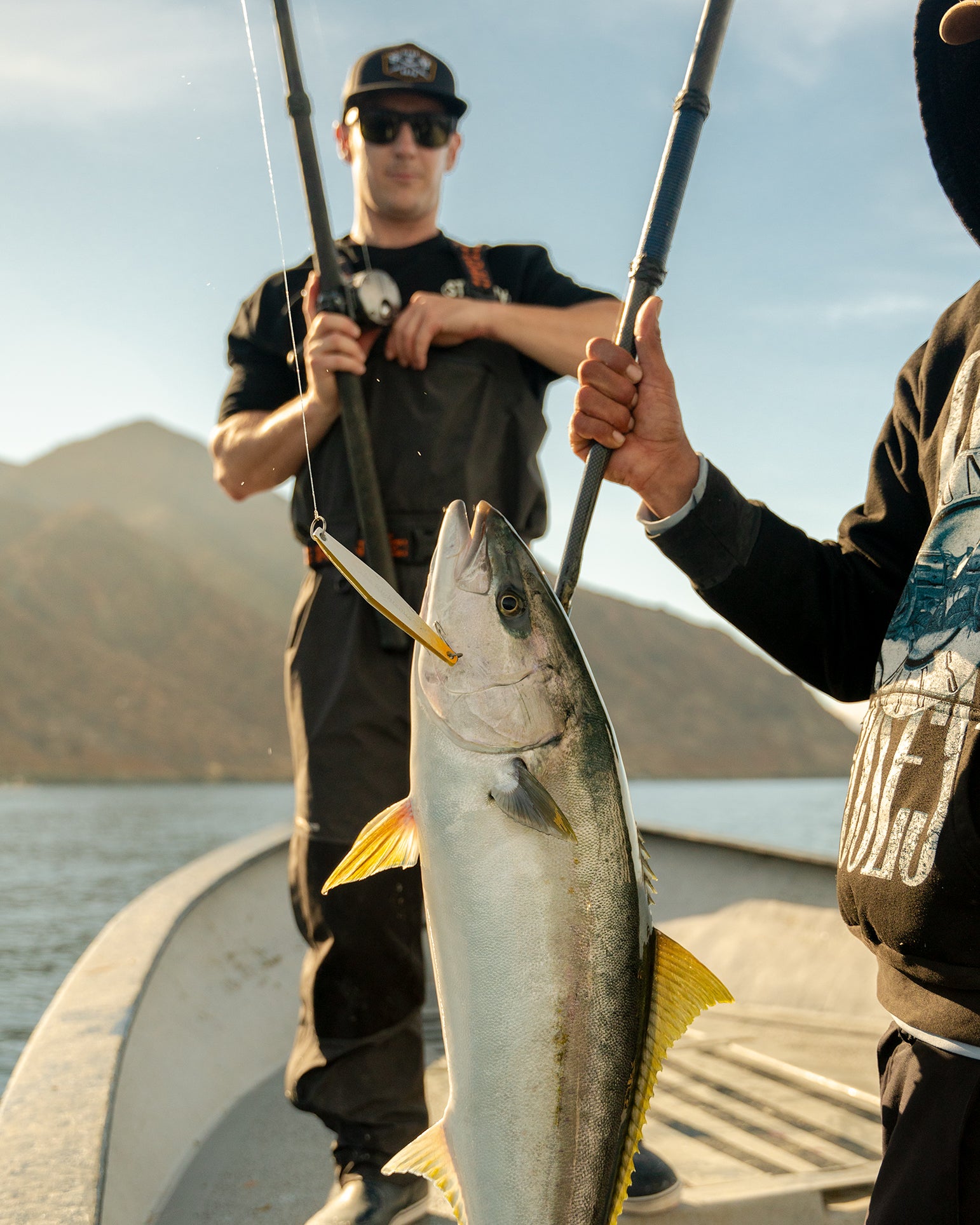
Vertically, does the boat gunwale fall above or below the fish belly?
below

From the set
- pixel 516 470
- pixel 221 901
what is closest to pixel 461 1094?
pixel 516 470

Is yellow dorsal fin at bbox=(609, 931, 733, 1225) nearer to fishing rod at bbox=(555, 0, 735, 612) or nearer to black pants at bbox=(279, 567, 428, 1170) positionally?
fishing rod at bbox=(555, 0, 735, 612)

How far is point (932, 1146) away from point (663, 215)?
62.5 inches

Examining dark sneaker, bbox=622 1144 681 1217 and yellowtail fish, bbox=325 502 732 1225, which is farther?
dark sneaker, bbox=622 1144 681 1217

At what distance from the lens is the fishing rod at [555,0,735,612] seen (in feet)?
6.06

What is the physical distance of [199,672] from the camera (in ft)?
284

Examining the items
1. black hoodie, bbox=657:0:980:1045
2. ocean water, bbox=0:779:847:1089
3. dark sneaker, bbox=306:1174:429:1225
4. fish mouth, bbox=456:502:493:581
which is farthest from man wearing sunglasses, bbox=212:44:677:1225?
ocean water, bbox=0:779:847:1089

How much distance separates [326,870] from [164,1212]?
126 cm

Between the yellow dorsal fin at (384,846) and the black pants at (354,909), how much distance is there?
3.89ft

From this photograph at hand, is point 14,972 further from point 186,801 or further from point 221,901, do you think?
point 186,801

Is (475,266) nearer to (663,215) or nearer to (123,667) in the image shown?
(663,215)

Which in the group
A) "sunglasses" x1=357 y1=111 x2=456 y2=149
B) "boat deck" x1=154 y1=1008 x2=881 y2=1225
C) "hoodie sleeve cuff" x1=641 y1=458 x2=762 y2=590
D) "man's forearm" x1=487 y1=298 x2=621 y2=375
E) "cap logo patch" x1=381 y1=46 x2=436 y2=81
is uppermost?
"cap logo patch" x1=381 y1=46 x2=436 y2=81

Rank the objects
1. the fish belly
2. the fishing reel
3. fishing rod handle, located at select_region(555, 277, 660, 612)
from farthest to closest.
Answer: the fishing reel
fishing rod handle, located at select_region(555, 277, 660, 612)
the fish belly

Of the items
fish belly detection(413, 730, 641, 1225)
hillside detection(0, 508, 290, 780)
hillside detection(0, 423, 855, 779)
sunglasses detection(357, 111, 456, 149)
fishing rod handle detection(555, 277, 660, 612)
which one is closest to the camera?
fish belly detection(413, 730, 641, 1225)
